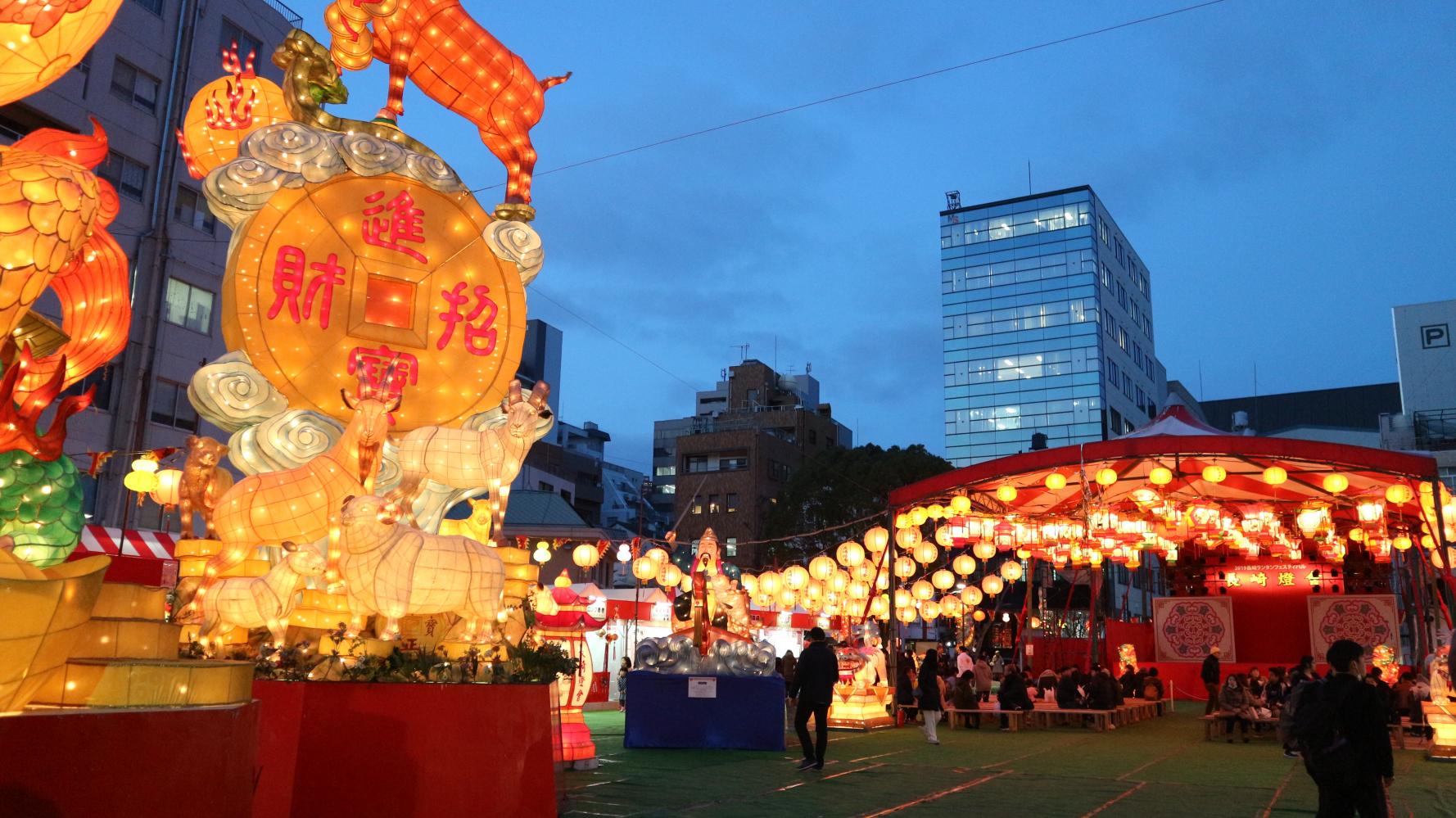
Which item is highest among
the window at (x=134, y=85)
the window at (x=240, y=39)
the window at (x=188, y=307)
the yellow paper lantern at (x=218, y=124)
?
the window at (x=240, y=39)

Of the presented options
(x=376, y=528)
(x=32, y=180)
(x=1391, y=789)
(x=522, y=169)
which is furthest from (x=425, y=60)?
(x=1391, y=789)

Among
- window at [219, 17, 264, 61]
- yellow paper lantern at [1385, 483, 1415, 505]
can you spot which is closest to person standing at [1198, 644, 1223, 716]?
yellow paper lantern at [1385, 483, 1415, 505]

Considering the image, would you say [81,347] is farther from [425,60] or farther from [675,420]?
[675,420]

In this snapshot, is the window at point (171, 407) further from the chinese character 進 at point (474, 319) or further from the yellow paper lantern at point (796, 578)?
the chinese character 進 at point (474, 319)

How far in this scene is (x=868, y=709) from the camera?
17.3 meters

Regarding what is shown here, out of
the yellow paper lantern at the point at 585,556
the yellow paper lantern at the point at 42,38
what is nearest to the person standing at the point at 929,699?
the yellow paper lantern at the point at 585,556

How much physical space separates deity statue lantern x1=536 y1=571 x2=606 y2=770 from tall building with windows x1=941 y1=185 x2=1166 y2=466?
49551 mm

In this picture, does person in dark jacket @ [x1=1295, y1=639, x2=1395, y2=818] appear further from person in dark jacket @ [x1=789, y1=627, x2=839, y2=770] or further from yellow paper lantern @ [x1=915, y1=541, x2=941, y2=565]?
yellow paper lantern @ [x1=915, y1=541, x2=941, y2=565]

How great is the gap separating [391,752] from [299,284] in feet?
12.7

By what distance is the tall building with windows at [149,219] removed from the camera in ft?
68.0

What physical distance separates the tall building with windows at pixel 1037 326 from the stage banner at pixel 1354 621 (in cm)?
3187

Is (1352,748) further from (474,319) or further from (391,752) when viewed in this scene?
(474,319)

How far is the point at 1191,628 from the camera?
27828 millimetres

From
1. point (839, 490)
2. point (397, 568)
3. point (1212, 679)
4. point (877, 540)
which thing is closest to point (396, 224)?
point (397, 568)
